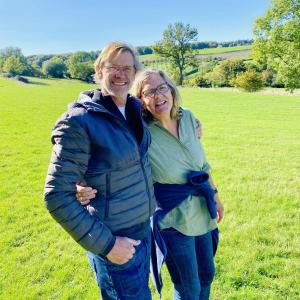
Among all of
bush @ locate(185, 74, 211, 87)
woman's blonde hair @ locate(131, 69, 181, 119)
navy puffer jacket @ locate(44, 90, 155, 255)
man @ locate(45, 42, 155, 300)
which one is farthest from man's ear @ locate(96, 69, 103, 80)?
bush @ locate(185, 74, 211, 87)

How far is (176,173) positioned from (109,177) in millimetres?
761

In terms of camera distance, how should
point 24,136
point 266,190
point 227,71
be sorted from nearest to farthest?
point 266,190 < point 24,136 < point 227,71

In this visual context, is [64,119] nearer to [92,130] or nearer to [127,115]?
[92,130]

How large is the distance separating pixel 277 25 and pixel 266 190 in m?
19.5

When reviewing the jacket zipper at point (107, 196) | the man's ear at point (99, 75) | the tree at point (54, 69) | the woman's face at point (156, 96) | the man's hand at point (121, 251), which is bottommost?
the man's hand at point (121, 251)

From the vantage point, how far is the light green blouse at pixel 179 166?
260 centimetres

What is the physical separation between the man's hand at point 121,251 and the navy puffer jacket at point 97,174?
50mm

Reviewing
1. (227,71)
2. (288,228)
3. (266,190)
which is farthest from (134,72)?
(227,71)

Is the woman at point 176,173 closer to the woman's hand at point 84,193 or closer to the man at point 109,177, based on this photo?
the man at point 109,177

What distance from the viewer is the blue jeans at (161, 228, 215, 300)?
263 cm

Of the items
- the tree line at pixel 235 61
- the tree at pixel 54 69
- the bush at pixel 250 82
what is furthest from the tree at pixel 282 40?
the tree at pixel 54 69

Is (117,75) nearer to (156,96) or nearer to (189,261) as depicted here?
(156,96)

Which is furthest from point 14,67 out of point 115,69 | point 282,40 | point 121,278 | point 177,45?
point 121,278

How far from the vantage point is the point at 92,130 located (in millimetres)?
1936
